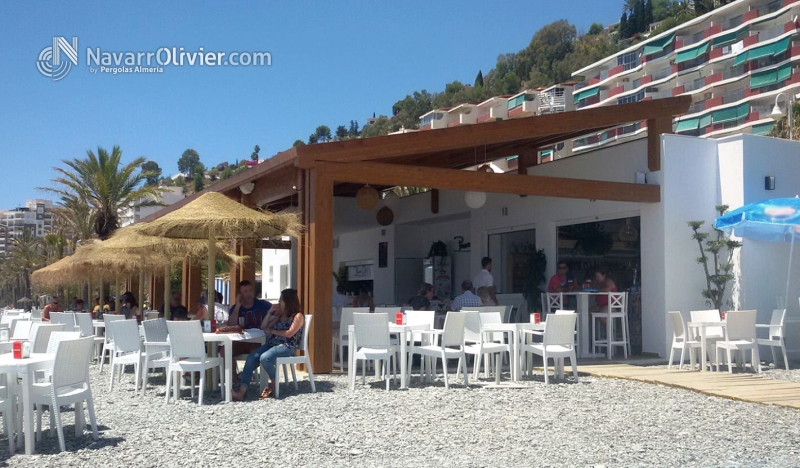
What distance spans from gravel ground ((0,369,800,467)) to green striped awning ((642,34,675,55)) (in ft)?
222

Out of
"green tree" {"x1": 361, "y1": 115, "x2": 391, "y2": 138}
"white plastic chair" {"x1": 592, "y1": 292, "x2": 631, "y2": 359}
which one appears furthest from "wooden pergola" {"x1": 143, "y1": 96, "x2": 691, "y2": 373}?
"green tree" {"x1": 361, "y1": 115, "x2": 391, "y2": 138}

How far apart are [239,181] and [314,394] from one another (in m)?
5.82

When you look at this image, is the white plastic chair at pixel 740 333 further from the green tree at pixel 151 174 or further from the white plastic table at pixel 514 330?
the green tree at pixel 151 174

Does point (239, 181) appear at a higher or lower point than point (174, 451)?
higher

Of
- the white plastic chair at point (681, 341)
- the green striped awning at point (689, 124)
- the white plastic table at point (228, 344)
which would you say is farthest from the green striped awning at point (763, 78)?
the white plastic table at point (228, 344)

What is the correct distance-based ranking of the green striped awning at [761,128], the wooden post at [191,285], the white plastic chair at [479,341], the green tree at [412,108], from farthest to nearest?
the green tree at [412,108] < the green striped awning at [761,128] < the wooden post at [191,285] < the white plastic chair at [479,341]

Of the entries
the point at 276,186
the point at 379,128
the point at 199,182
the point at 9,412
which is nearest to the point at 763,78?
the point at 379,128

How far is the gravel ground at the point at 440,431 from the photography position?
17.2 ft

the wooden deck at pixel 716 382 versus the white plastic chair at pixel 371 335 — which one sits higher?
the white plastic chair at pixel 371 335

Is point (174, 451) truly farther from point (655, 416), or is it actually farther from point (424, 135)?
point (424, 135)

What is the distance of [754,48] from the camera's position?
57125 mm

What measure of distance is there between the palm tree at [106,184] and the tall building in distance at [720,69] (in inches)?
1096

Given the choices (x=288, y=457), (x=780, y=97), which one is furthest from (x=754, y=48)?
(x=288, y=457)

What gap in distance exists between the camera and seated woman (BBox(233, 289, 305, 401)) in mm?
7891
